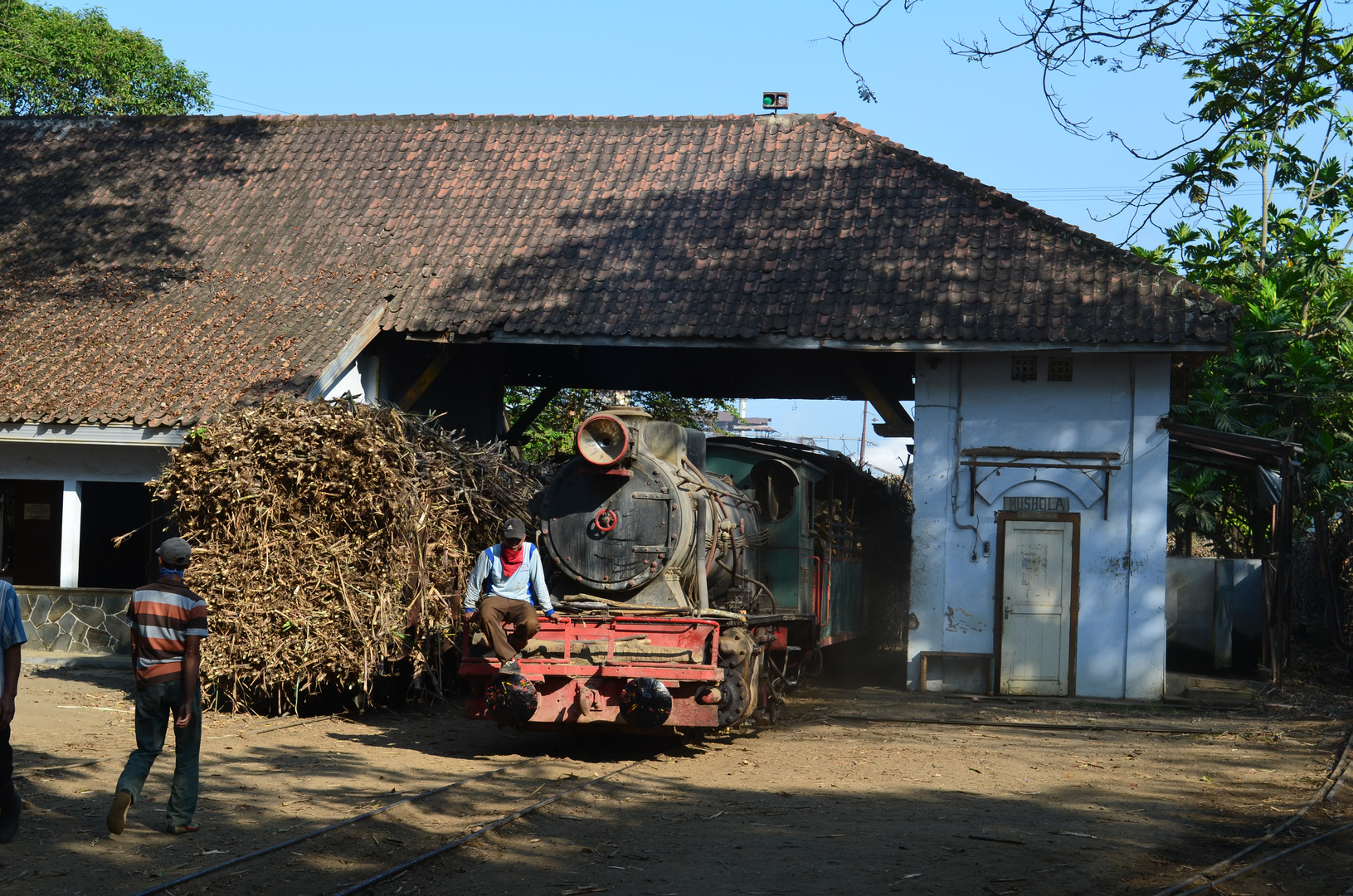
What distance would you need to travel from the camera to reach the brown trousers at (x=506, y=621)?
930 cm

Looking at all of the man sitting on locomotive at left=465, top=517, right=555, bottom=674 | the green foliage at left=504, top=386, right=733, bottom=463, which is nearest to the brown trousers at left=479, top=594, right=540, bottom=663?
the man sitting on locomotive at left=465, top=517, right=555, bottom=674

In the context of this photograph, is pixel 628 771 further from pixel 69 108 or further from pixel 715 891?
pixel 69 108

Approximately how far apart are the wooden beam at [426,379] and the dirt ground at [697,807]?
5.14 m

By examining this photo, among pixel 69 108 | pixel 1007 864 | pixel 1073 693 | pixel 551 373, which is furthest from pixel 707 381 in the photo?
pixel 69 108

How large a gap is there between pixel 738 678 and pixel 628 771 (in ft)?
3.66

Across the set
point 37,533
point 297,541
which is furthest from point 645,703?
point 37,533

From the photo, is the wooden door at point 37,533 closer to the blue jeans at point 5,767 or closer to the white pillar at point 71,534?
the white pillar at point 71,534

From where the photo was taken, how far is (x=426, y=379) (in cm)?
1627

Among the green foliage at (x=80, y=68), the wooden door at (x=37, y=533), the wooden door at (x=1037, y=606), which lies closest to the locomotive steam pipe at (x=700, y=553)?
the wooden door at (x=1037, y=606)

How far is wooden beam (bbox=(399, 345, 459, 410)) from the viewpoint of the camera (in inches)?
632

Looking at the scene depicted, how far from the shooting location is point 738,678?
9586 millimetres

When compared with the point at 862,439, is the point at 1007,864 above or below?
below

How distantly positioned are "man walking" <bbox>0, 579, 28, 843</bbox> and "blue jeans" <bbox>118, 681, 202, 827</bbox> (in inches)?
21.6

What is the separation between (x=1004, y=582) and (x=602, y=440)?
6.57 meters
